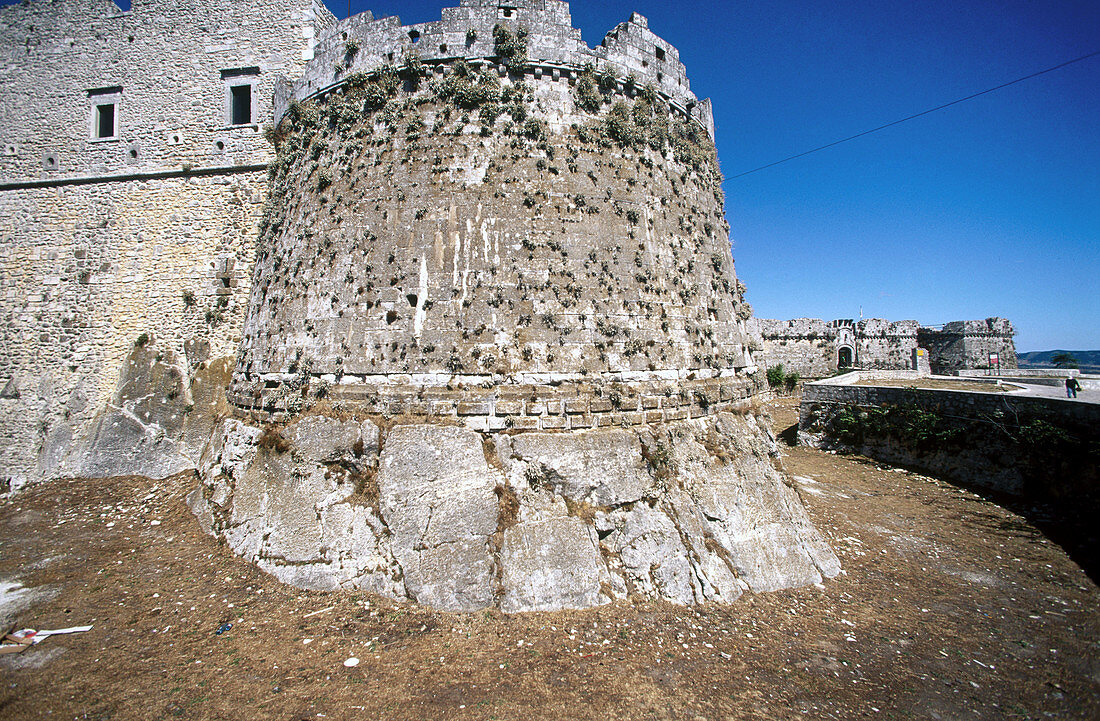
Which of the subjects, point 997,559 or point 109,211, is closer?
point 997,559

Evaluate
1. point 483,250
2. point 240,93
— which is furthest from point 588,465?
point 240,93

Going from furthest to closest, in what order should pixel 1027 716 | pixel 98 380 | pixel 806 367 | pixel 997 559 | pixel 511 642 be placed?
pixel 806 367
pixel 98 380
pixel 997 559
pixel 511 642
pixel 1027 716

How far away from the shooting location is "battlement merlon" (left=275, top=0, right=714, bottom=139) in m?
8.70

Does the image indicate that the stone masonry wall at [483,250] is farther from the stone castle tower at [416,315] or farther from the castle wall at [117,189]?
the castle wall at [117,189]

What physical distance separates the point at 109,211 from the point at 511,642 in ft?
46.7

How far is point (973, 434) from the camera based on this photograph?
14.0 meters

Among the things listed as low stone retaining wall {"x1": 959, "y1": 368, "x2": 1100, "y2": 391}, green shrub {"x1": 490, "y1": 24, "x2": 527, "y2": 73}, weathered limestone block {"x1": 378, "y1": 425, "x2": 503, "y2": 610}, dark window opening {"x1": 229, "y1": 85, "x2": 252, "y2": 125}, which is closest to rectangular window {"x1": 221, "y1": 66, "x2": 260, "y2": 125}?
dark window opening {"x1": 229, "y1": 85, "x2": 252, "y2": 125}

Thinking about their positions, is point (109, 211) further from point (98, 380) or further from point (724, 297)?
point (724, 297)

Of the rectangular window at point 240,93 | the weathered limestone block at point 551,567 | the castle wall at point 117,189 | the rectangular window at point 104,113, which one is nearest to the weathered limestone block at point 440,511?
the weathered limestone block at point 551,567

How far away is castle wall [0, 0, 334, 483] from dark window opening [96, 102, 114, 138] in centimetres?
16

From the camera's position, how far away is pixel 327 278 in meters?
8.54

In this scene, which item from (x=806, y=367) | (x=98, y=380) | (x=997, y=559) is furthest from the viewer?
(x=806, y=367)

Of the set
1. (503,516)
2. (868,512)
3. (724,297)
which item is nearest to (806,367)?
(868,512)

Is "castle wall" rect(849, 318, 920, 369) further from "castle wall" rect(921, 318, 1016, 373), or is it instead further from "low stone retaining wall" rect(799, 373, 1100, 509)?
"low stone retaining wall" rect(799, 373, 1100, 509)
